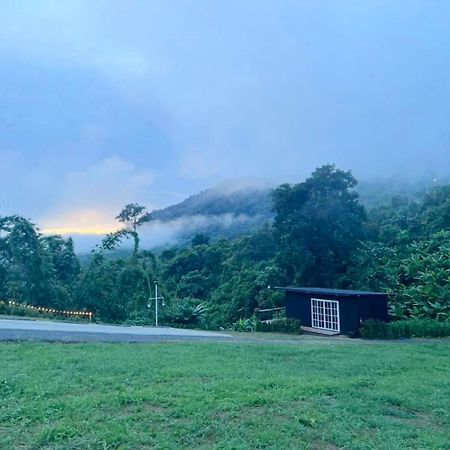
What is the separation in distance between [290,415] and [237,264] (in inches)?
1012

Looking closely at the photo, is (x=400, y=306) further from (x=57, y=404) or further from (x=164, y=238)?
(x=164, y=238)

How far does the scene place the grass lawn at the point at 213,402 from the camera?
4305mm

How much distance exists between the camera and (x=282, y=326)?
16609 millimetres

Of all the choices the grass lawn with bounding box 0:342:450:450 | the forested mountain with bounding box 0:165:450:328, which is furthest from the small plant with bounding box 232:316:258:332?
the grass lawn with bounding box 0:342:450:450

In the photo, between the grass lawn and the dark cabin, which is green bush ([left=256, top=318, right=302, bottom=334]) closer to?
the dark cabin

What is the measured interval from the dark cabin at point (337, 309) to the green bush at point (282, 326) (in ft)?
2.62

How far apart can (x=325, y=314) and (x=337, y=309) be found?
0.76 metres

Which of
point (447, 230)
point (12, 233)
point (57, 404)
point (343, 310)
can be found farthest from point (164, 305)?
point (57, 404)

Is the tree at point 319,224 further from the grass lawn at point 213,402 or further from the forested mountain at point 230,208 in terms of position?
the forested mountain at point 230,208

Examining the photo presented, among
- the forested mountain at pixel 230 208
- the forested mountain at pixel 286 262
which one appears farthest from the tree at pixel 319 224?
the forested mountain at pixel 230 208

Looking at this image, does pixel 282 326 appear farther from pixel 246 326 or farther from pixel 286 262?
pixel 286 262

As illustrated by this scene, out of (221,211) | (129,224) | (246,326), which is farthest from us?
(221,211)

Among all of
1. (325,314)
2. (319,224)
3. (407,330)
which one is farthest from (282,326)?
(319,224)

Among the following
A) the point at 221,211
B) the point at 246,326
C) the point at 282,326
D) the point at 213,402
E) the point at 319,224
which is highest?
the point at 221,211
